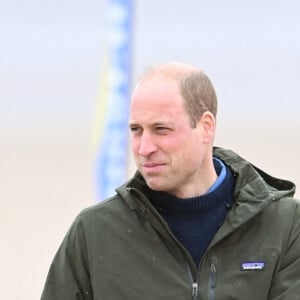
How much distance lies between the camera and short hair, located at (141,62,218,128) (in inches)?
87.5

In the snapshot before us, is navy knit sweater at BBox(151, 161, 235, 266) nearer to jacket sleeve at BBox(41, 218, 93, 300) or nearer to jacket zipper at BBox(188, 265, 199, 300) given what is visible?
jacket zipper at BBox(188, 265, 199, 300)

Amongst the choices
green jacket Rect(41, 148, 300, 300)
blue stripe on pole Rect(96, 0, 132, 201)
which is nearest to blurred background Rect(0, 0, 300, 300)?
blue stripe on pole Rect(96, 0, 132, 201)

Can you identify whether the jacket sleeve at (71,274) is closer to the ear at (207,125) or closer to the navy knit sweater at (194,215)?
the navy knit sweater at (194,215)

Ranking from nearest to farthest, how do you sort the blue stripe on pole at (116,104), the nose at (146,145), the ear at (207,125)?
the nose at (146,145) < the ear at (207,125) < the blue stripe on pole at (116,104)

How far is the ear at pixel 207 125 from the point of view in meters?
2.25

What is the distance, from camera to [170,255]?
2229 millimetres

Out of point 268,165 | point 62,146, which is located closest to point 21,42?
point 62,146

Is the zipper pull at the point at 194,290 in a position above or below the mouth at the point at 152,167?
below

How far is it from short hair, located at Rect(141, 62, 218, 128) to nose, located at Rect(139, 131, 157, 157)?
125mm

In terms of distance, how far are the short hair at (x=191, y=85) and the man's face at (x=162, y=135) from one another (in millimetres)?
17

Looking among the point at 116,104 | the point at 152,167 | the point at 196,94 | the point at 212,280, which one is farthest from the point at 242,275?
the point at 116,104

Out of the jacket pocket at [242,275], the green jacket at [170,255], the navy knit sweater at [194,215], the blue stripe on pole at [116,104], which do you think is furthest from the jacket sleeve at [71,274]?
the blue stripe on pole at [116,104]

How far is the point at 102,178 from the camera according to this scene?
5766mm

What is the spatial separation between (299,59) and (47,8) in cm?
167
